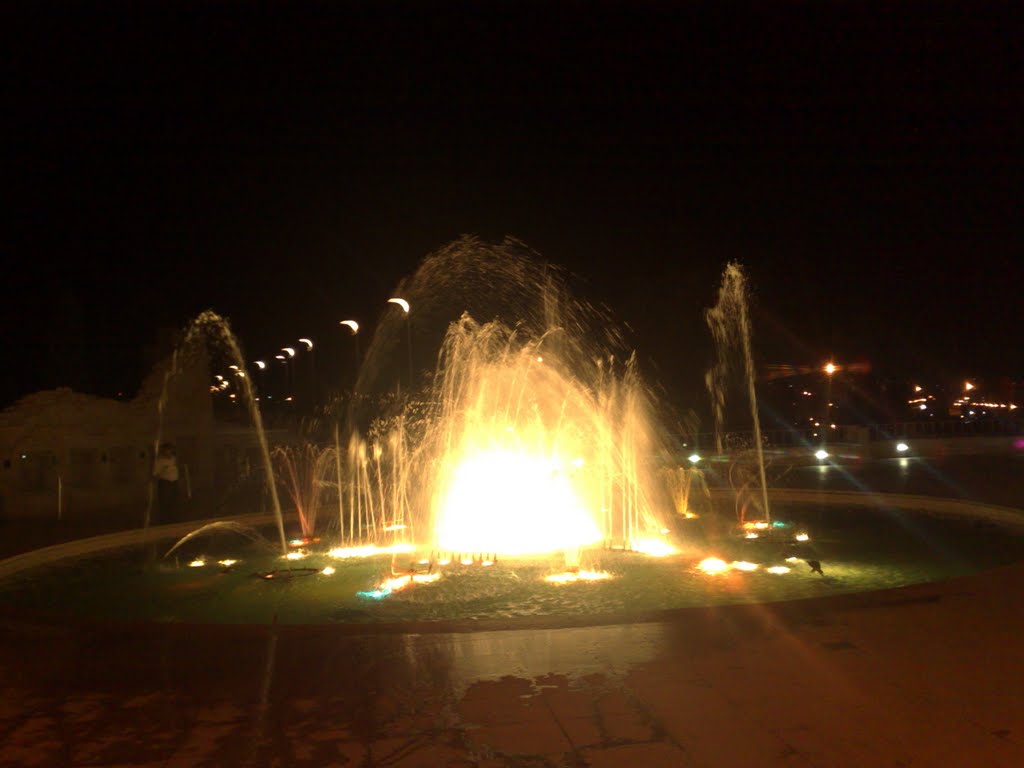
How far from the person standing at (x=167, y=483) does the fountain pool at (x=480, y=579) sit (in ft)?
9.84

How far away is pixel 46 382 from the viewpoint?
74.9 ft

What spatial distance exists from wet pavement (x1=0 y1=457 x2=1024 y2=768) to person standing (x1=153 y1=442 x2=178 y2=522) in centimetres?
942

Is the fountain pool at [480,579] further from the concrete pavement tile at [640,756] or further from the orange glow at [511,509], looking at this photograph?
the concrete pavement tile at [640,756]

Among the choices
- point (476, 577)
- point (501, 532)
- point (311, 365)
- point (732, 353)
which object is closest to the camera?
point (476, 577)

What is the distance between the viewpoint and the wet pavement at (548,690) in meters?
4.68

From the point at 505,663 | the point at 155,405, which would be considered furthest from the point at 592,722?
the point at 155,405

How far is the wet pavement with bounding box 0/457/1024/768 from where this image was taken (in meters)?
4.68

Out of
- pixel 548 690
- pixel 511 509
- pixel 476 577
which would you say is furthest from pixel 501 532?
pixel 548 690

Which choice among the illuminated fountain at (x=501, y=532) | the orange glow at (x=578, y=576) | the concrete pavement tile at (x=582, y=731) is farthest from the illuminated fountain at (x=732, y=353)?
the concrete pavement tile at (x=582, y=731)

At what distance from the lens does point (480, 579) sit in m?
10.7

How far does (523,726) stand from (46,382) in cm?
2200

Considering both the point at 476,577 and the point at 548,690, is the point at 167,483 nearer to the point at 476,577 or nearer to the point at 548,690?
the point at 476,577

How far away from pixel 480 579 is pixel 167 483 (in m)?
9.35

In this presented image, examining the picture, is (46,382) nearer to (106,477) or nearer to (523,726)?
(106,477)
